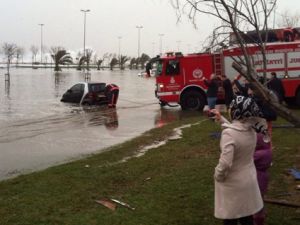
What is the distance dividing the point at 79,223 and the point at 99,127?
12.4 m

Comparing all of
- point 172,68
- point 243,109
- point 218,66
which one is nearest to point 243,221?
point 243,109

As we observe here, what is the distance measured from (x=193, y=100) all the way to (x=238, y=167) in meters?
20.3

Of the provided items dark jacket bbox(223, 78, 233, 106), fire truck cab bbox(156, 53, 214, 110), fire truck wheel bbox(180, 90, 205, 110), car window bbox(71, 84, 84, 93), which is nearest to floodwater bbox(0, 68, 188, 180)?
fire truck wheel bbox(180, 90, 205, 110)

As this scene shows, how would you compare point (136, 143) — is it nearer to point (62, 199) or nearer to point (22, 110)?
point (62, 199)

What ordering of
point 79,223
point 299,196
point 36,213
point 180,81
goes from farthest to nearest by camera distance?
point 180,81
point 299,196
point 36,213
point 79,223

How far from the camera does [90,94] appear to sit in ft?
94.4

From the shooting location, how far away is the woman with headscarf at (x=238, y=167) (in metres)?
4.46

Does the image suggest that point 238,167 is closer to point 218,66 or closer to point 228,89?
point 228,89

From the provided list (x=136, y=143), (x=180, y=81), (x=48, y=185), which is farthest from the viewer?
(x=180, y=81)

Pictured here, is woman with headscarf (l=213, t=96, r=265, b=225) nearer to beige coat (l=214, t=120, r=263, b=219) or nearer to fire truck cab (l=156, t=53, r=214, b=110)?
beige coat (l=214, t=120, r=263, b=219)

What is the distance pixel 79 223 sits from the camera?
622 cm

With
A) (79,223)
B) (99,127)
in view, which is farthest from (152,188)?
(99,127)

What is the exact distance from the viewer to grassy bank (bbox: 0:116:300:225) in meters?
6.41

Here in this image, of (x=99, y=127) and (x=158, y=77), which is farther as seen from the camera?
(x=158, y=77)
